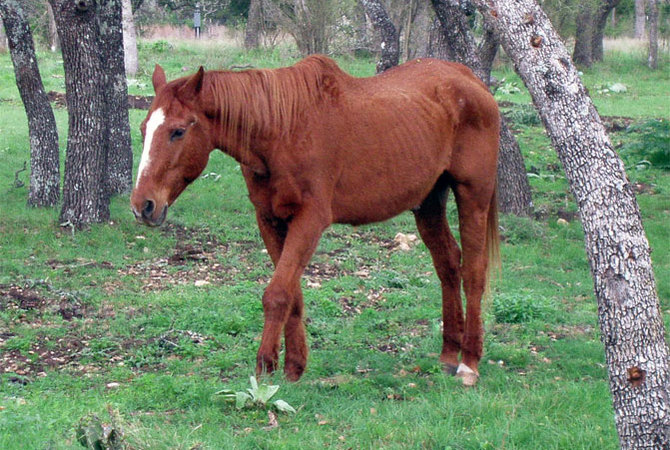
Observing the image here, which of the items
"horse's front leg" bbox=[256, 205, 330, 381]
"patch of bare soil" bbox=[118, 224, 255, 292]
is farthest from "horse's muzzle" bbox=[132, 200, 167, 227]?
"patch of bare soil" bbox=[118, 224, 255, 292]

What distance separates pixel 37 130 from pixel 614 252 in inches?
349

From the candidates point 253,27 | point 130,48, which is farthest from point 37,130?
point 253,27

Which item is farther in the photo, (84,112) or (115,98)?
(115,98)

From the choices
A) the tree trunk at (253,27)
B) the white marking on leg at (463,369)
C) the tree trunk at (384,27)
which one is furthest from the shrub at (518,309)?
the tree trunk at (253,27)

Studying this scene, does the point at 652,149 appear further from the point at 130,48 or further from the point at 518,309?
the point at 130,48

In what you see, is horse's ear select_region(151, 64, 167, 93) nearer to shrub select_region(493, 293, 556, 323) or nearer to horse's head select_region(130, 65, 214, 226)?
horse's head select_region(130, 65, 214, 226)

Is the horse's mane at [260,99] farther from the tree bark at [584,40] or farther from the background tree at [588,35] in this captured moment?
the tree bark at [584,40]

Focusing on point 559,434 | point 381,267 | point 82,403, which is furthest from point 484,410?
point 381,267

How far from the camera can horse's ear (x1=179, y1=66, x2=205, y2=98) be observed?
516 cm

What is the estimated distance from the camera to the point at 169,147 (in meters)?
5.12

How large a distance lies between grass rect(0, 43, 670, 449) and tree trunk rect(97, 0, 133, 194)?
0.56 metres

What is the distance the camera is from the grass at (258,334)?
4656mm

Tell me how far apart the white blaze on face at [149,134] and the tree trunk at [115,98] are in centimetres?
523

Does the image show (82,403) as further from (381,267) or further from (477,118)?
(381,267)
